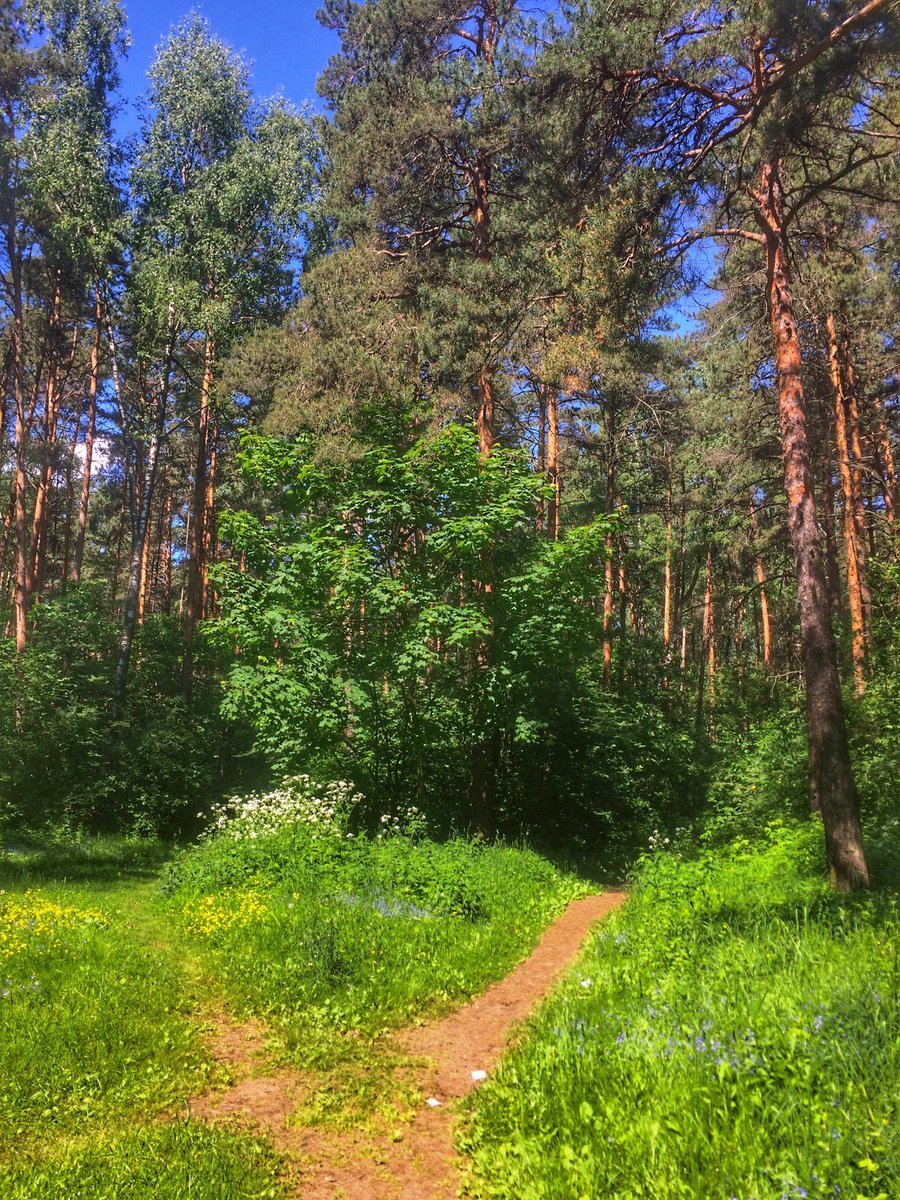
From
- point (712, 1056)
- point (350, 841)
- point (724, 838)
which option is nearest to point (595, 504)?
point (724, 838)

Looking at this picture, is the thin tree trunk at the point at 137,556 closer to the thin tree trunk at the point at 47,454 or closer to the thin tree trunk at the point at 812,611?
the thin tree trunk at the point at 47,454

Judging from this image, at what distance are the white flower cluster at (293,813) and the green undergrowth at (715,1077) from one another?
485 cm

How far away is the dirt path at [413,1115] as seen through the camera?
11.1ft

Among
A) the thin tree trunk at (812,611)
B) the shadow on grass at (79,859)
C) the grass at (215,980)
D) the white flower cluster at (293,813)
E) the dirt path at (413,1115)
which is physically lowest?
the shadow on grass at (79,859)

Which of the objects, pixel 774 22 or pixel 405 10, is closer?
pixel 774 22

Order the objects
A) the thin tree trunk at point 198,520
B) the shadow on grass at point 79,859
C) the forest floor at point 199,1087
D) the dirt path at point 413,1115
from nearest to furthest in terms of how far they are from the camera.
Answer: the forest floor at point 199,1087, the dirt path at point 413,1115, the shadow on grass at point 79,859, the thin tree trunk at point 198,520

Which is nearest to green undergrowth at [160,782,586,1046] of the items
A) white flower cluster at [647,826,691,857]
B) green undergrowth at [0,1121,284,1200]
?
green undergrowth at [0,1121,284,1200]

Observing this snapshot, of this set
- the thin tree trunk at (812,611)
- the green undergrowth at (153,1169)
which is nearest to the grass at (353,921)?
the green undergrowth at (153,1169)

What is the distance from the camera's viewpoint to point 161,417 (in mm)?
18141

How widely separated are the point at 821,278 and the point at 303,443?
9.13m

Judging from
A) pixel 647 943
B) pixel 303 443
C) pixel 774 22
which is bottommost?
pixel 647 943

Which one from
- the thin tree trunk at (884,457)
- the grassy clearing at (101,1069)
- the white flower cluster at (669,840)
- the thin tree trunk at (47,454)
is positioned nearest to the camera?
the grassy clearing at (101,1069)

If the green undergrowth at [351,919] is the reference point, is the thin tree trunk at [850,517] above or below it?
above

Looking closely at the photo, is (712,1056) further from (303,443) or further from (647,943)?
(303,443)
